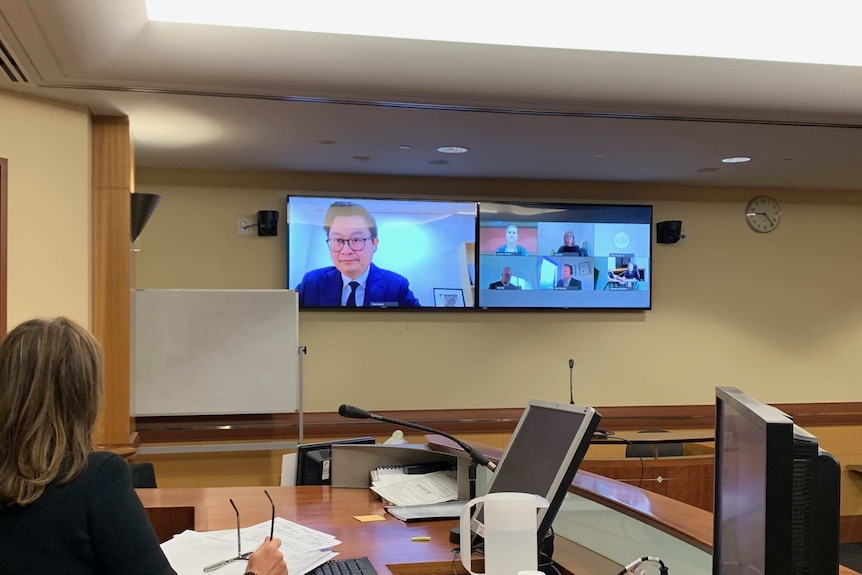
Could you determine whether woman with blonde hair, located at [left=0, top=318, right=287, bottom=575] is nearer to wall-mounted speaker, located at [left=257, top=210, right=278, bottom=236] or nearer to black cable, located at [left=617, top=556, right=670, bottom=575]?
black cable, located at [left=617, top=556, right=670, bottom=575]

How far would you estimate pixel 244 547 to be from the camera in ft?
7.14

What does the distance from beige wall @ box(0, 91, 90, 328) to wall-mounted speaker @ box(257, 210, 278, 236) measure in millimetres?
1564

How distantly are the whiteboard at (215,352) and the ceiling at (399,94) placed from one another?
2.89ft

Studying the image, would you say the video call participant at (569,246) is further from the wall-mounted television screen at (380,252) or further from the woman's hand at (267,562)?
the woman's hand at (267,562)

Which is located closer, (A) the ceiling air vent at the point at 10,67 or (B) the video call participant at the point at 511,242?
(A) the ceiling air vent at the point at 10,67

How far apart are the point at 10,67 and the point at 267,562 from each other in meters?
2.33

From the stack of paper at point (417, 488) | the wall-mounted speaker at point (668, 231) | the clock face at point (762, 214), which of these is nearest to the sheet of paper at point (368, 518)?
the stack of paper at point (417, 488)

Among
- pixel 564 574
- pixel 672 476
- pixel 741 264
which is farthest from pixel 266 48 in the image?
pixel 741 264

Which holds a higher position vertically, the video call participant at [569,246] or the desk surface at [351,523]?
the video call participant at [569,246]

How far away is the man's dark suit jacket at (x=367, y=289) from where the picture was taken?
5.40 meters

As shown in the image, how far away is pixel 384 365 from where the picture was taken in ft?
18.3

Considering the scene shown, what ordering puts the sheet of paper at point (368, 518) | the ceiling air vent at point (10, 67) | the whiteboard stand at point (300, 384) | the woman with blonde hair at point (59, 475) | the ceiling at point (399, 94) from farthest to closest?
the whiteboard stand at point (300, 384) → the ceiling at point (399, 94) → the ceiling air vent at point (10, 67) → the sheet of paper at point (368, 518) → the woman with blonde hair at point (59, 475)

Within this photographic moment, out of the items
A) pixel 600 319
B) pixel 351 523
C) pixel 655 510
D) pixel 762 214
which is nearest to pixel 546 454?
pixel 655 510

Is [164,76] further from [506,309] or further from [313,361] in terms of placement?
[506,309]
